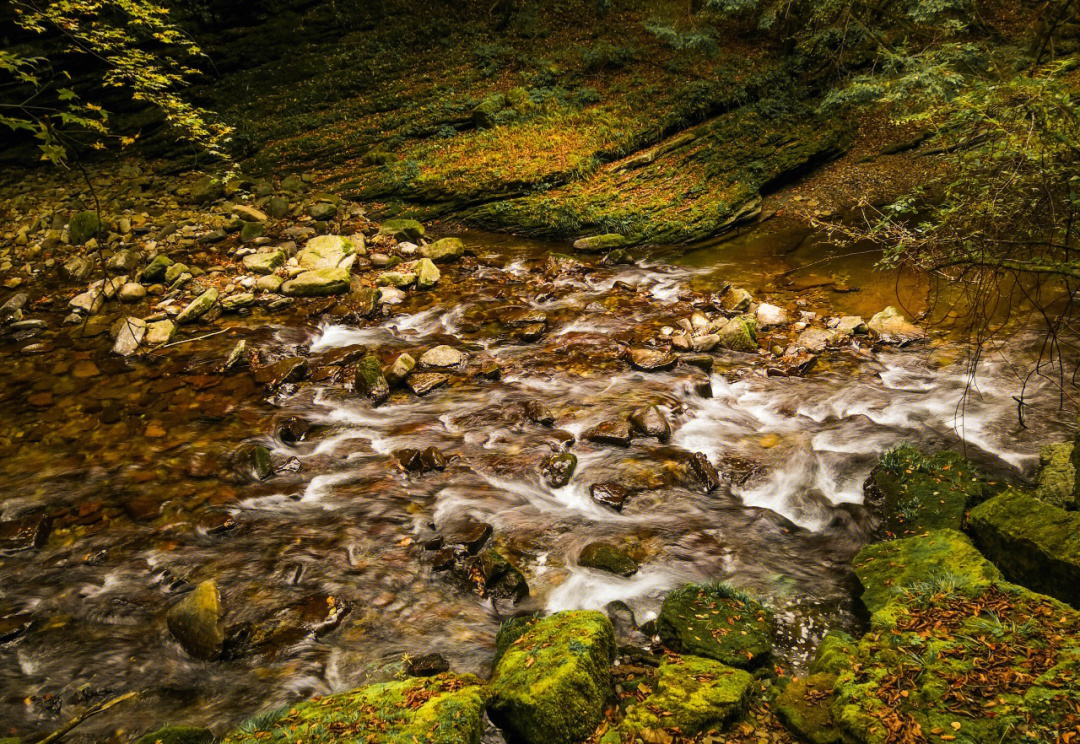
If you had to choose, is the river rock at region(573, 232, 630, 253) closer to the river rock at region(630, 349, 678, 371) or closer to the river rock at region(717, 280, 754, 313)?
the river rock at region(717, 280, 754, 313)

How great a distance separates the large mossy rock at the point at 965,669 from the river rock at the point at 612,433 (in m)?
3.19

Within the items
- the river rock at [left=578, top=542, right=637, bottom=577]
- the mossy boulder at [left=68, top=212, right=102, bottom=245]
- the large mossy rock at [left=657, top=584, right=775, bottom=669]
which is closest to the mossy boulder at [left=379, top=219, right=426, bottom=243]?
the mossy boulder at [left=68, top=212, right=102, bottom=245]

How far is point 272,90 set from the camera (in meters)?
16.6

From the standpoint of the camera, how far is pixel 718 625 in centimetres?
383

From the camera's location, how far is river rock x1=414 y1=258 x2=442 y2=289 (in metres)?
10.2

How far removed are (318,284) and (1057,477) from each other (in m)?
10.5

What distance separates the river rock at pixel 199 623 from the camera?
4.11 meters

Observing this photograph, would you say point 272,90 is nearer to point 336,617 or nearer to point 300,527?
point 300,527

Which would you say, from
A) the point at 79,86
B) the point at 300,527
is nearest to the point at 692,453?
the point at 300,527

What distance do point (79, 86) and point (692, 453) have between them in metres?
19.9

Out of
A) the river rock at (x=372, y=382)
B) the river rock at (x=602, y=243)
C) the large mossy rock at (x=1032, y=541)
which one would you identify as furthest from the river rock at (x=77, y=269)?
the large mossy rock at (x=1032, y=541)

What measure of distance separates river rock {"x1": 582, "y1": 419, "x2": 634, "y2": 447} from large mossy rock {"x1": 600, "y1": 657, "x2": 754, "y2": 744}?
3128 millimetres

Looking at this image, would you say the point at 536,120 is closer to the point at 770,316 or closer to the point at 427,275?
the point at 427,275

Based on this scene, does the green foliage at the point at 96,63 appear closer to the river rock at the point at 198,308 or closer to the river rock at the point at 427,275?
the river rock at the point at 198,308
